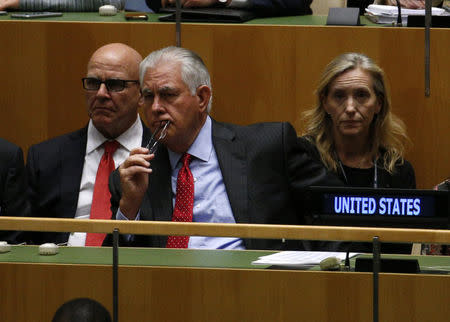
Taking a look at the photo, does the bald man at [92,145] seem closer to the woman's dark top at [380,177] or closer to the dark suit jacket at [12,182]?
the dark suit jacket at [12,182]

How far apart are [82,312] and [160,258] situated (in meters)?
0.21

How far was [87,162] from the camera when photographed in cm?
283

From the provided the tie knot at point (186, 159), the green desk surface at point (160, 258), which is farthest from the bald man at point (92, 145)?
the green desk surface at point (160, 258)

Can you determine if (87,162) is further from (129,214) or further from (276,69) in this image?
(276,69)

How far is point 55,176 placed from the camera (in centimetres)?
279

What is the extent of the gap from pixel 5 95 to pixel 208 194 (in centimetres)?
85

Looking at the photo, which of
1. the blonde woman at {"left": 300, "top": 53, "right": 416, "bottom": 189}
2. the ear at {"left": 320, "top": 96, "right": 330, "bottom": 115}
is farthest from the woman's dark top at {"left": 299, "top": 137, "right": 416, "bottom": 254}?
the ear at {"left": 320, "top": 96, "right": 330, "bottom": 115}

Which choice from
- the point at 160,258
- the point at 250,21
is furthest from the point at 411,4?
the point at 160,258

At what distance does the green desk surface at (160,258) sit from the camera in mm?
1799

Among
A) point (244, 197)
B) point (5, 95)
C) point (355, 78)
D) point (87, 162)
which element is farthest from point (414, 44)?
point (5, 95)

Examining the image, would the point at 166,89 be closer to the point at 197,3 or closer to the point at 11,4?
the point at 197,3

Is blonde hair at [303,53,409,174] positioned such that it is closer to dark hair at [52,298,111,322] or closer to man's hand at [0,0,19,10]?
man's hand at [0,0,19,10]

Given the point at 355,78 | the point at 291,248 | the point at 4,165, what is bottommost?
the point at 291,248

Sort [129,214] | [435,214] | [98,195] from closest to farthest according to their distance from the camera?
[435,214] → [129,214] → [98,195]
